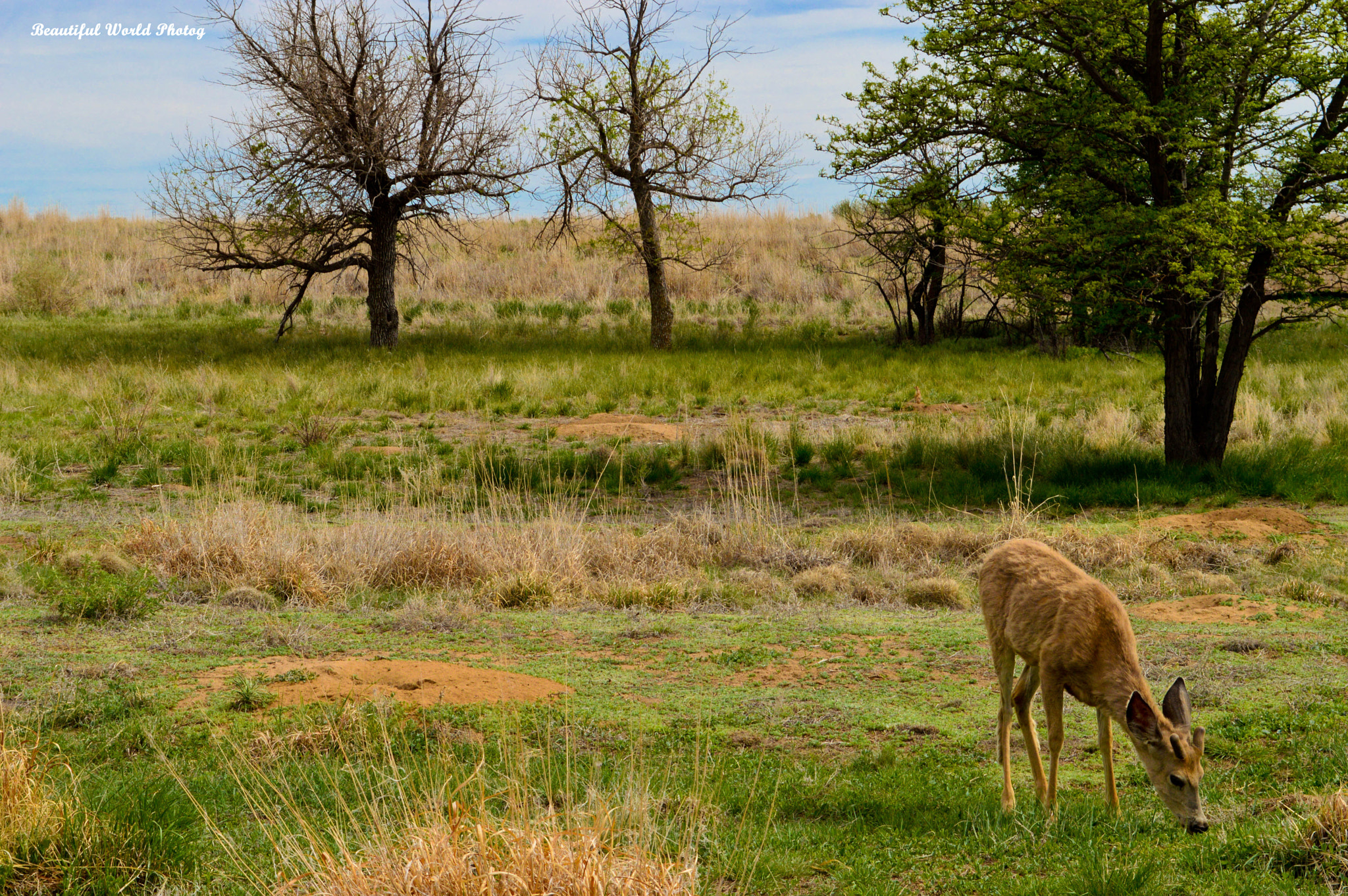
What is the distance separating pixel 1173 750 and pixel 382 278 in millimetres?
25999

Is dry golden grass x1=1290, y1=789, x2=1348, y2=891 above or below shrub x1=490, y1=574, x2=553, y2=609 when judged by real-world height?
above

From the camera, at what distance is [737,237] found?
146 feet

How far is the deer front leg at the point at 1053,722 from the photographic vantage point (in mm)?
5059

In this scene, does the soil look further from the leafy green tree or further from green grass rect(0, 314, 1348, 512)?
the leafy green tree

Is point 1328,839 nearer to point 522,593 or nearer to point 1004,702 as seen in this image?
point 1004,702

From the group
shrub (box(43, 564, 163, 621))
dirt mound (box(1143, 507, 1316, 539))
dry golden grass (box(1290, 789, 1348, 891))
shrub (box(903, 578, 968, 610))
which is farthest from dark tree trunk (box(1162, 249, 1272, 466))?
shrub (box(43, 564, 163, 621))

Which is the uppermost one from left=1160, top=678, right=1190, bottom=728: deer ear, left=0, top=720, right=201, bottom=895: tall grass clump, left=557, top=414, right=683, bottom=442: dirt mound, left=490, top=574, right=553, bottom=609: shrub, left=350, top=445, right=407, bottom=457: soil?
left=557, top=414, right=683, bottom=442: dirt mound

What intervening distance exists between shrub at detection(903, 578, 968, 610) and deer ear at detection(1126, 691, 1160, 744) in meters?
5.62

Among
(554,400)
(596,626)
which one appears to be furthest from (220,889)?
(554,400)

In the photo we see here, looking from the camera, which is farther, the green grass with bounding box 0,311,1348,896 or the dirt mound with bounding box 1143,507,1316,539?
the dirt mound with bounding box 1143,507,1316,539

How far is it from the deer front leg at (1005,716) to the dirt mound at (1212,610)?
4183 millimetres

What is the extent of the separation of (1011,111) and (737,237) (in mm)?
28306

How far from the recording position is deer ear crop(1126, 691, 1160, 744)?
448 centimetres

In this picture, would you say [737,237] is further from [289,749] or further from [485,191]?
[289,749]
